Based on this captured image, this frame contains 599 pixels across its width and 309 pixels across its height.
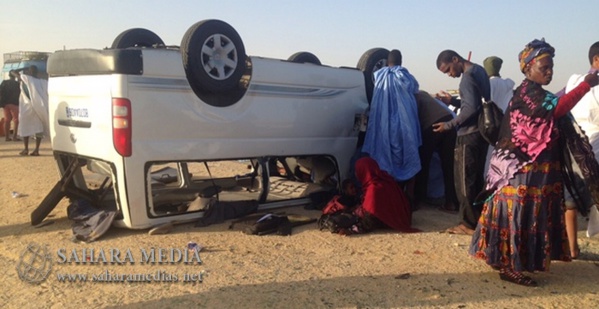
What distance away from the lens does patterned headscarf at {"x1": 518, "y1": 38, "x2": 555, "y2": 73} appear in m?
3.75

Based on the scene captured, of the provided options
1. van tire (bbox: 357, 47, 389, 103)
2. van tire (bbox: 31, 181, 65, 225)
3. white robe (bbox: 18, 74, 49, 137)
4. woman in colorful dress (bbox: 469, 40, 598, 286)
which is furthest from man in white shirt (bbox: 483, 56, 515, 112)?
white robe (bbox: 18, 74, 49, 137)

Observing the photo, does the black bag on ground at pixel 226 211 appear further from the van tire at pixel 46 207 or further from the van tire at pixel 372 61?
the van tire at pixel 372 61

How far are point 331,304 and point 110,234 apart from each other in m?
2.54

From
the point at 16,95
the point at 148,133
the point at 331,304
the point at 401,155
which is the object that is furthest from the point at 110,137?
the point at 16,95

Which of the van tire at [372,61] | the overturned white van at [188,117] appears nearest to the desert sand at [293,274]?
the overturned white van at [188,117]

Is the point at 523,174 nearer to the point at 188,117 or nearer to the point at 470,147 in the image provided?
the point at 470,147

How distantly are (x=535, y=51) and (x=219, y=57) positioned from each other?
286 cm

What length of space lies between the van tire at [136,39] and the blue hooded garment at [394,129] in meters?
2.84

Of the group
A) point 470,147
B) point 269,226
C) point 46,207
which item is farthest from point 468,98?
point 46,207

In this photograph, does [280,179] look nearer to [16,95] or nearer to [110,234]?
[110,234]

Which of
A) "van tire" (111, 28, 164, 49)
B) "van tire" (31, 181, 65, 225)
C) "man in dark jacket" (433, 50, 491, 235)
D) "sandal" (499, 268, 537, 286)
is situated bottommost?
"sandal" (499, 268, 537, 286)

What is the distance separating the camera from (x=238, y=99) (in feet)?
17.3

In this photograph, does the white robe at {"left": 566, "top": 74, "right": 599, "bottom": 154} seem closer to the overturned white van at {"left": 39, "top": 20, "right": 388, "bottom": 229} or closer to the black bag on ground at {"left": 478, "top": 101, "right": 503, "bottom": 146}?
the black bag on ground at {"left": 478, "top": 101, "right": 503, "bottom": 146}

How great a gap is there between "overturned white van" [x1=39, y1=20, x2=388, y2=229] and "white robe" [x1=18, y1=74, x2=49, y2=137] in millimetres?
5858
